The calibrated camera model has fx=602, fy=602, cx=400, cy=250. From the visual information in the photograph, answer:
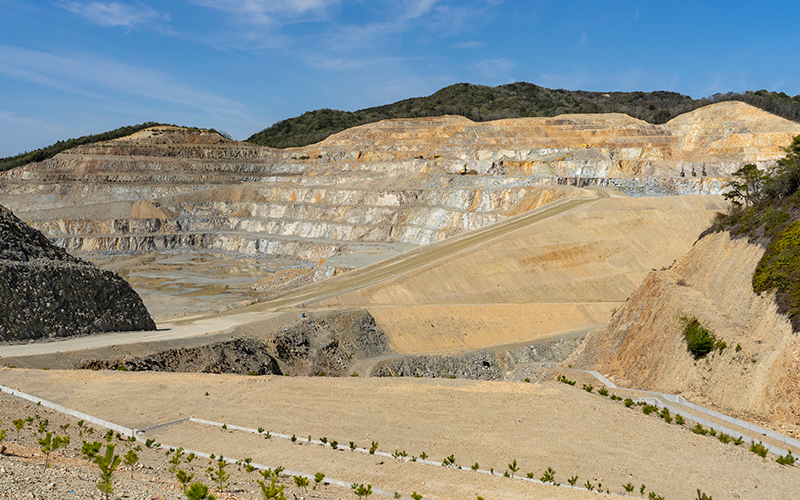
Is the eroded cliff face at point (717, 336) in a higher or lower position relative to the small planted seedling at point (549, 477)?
higher

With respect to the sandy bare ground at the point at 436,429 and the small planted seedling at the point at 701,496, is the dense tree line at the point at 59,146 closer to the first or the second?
the sandy bare ground at the point at 436,429

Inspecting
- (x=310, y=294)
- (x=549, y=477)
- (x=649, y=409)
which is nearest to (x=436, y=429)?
(x=549, y=477)

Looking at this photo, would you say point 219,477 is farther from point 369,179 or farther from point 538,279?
point 369,179

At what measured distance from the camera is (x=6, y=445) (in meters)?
12.3

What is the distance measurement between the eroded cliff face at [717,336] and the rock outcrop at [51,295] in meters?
24.3

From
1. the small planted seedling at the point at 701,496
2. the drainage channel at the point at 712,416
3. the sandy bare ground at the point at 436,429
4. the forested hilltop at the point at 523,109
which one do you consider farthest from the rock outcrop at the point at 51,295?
the forested hilltop at the point at 523,109

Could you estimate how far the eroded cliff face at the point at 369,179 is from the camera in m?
80.9

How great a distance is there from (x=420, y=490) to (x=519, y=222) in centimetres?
5011

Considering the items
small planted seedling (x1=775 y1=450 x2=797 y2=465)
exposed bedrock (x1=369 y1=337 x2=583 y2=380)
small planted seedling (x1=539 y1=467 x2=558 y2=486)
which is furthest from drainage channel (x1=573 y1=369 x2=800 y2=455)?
exposed bedrock (x1=369 y1=337 x2=583 y2=380)

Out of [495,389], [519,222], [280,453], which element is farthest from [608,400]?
[519,222]

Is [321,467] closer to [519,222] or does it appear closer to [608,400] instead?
[608,400]

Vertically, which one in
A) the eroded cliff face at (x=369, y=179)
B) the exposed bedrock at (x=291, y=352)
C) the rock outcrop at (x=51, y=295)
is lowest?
the exposed bedrock at (x=291, y=352)

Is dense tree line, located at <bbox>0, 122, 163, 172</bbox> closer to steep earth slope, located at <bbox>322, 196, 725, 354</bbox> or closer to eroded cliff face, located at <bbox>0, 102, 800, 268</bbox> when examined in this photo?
eroded cliff face, located at <bbox>0, 102, 800, 268</bbox>

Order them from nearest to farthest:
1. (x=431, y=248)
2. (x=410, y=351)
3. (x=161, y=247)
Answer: (x=410, y=351) → (x=431, y=248) → (x=161, y=247)
